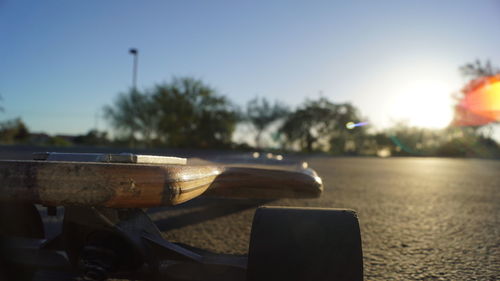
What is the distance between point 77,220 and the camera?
1.16 m

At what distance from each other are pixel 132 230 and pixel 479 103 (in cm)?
4578

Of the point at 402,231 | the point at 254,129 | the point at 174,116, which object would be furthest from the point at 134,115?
the point at 402,231

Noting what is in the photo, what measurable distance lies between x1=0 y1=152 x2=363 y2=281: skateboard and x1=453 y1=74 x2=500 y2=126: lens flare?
40.3m

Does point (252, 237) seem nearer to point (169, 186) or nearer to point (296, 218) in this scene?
point (296, 218)

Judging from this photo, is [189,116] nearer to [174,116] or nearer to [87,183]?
[174,116]

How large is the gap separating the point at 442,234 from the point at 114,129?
3730 centimetres

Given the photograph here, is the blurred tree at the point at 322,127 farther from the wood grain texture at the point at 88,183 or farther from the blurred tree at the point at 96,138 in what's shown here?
the wood grain texture at the point at 88,183

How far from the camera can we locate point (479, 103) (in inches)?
1556

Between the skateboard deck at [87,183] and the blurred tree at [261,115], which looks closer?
the skateboard deck at [87,183]

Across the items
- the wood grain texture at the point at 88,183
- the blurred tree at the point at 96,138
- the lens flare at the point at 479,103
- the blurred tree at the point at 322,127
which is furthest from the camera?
the blurred tree at the point at 322,127

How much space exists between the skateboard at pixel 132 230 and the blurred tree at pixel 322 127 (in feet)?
149

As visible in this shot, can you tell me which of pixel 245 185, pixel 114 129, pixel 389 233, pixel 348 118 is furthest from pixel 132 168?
pixel 348 118

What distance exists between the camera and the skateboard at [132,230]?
91 cm

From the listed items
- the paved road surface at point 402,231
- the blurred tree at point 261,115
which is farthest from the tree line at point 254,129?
the paved road surface at point 402,231
